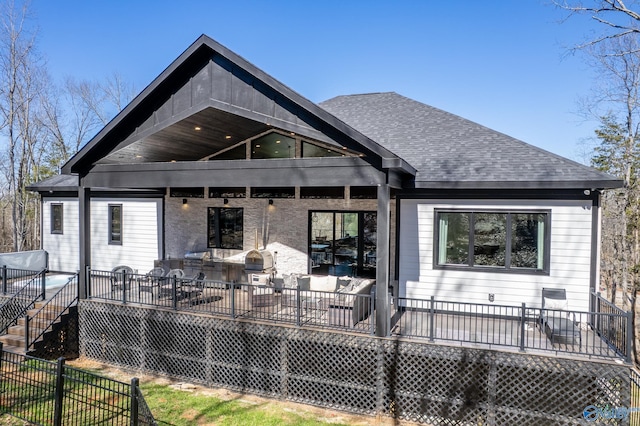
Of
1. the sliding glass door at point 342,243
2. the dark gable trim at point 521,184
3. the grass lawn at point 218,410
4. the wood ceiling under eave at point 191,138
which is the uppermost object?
the wood ceiling under eave at point 191,138

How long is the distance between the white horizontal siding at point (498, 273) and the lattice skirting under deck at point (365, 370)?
2.26 metres

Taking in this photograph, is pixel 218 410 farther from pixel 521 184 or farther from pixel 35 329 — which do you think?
pixel 521 184

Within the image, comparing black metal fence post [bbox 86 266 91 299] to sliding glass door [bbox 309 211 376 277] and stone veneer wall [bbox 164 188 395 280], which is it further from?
sliding glass door [bbox 309 211 376 277]

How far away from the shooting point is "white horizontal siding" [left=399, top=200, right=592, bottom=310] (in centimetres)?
830

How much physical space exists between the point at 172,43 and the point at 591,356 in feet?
107

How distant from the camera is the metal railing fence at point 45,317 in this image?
8.97 m

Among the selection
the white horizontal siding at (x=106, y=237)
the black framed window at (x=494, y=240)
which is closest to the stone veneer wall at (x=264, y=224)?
the white horizontal siding at (x=106, y=237)

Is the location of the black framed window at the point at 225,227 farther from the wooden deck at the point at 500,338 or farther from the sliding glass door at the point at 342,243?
the wooden deck at the point at 500,338

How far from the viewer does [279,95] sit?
27.0 feet

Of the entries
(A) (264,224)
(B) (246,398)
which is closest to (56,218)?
(A) (264,224)

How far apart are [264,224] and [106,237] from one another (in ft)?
21.6

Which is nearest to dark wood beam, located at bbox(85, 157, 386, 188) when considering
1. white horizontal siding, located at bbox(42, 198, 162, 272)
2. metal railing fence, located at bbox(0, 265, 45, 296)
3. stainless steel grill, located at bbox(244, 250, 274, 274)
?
metal railing fence, located at bbox(0, 265, 45, 296)

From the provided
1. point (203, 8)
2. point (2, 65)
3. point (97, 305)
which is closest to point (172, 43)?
point (2, 65)

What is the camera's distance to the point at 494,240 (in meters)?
8.95
